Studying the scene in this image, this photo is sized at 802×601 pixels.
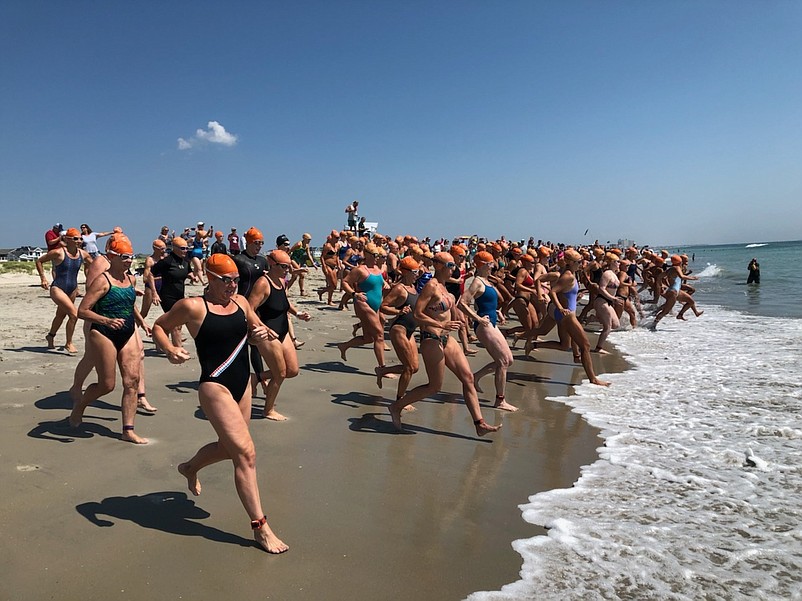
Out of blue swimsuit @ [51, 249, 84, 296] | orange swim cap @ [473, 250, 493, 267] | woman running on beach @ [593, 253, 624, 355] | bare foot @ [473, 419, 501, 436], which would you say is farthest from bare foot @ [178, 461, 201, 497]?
woman running on beach @ [593, 253, 624, 355]

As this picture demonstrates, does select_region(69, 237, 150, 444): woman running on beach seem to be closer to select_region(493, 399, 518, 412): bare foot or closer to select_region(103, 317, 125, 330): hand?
select_region(103, 317, 125, 330): hand

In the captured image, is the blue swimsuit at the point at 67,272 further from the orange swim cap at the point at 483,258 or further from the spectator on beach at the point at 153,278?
the orange swim cap at the point at 483,258

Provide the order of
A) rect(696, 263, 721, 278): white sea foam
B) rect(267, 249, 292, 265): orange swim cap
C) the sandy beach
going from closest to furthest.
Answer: the sandy beach, rect(267, 249, 292, 265): orange swim cap, rect(696, 263, 721, 278): white sea foam

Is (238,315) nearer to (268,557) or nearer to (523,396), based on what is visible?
(268,557)

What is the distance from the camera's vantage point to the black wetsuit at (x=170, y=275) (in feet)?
23.6

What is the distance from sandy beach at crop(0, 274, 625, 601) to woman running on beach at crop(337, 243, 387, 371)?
3.03ft

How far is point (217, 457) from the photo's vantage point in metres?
3.54

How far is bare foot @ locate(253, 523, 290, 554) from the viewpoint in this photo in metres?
3.24

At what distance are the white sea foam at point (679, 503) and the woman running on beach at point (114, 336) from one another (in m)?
3.58

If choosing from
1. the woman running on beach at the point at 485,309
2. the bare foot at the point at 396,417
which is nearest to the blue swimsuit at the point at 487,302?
the woman running on beach at the point at 485,309

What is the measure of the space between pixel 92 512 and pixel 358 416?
9.93 ft

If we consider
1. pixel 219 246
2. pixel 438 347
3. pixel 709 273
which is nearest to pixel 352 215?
pixel 219 246

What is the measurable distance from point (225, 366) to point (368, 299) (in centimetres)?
473

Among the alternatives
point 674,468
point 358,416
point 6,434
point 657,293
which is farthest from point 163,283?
point 657,293
